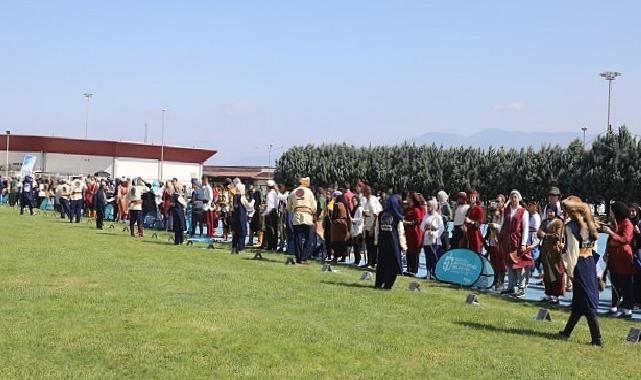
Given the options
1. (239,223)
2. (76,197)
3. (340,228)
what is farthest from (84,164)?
(340,228)

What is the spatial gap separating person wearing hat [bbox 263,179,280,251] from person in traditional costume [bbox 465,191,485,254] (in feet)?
24.3

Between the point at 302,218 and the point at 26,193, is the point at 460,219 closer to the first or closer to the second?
the point at 302,218

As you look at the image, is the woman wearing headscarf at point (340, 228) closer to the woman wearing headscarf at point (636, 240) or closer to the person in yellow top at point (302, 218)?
the person in yellow top at point (302, 218)

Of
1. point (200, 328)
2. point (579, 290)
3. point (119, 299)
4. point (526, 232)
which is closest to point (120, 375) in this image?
point (200, 328)

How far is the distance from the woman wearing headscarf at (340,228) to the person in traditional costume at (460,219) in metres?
3.51

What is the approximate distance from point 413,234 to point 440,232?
0.68 metres

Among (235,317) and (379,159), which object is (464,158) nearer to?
(379,159)

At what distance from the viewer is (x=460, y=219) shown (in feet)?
56.2

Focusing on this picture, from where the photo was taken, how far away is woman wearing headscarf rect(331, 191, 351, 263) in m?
20.1

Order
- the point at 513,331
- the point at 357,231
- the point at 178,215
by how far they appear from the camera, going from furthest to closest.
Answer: the point at 178,215
the point at 357,231
the point at 513,331

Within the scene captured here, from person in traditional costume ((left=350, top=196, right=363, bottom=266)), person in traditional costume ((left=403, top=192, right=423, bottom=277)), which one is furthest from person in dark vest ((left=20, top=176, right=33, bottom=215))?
person in traditional costume ((left=403, top=192, right=423, bottom=277))

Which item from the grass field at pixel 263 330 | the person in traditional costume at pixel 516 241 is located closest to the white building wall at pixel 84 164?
the person in traditional costume at pixel 516 241

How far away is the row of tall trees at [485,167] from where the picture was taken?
1940 inches

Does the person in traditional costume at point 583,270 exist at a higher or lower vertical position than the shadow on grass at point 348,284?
higher
